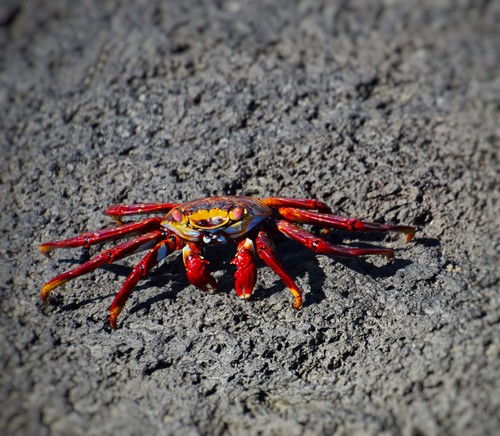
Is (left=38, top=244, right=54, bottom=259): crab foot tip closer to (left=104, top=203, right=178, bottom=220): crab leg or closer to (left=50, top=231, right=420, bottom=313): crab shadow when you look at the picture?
(left=50, top=231, right=420, bottom=313): crab shadow

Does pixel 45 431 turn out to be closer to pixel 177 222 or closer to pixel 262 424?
pixel 262 424

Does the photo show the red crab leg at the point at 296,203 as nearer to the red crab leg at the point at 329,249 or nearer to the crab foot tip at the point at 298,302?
the red crab leg at the point at 329,249

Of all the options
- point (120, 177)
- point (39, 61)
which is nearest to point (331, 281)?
point (120, 177)

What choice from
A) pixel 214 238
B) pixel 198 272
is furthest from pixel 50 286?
pixel 214 238

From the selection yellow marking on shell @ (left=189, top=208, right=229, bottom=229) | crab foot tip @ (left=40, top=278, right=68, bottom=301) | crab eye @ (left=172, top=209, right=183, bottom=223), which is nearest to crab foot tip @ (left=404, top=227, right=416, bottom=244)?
yellow marking on shell @ (left=189, top=208, right=229, bottom=229)

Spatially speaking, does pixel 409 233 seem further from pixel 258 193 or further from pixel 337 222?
pixel 258 193

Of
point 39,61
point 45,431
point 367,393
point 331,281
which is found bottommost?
point 45,431

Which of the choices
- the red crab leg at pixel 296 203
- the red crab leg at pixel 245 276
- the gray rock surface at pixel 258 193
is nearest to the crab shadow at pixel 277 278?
the gray rock surface at pixel 258 193
